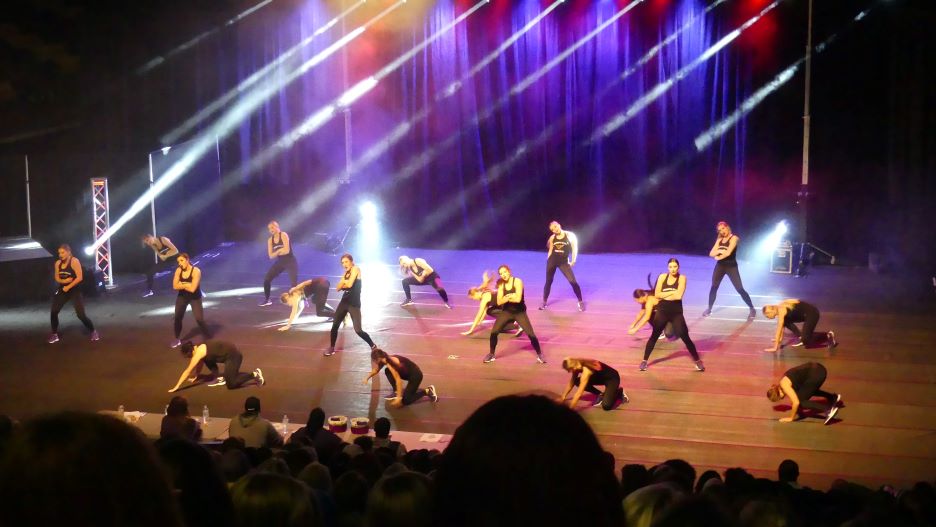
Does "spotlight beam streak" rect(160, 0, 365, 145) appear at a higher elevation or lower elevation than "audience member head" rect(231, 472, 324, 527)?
higher

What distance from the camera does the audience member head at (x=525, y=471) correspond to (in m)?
1.17

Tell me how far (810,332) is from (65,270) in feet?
35.8

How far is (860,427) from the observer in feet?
29.8

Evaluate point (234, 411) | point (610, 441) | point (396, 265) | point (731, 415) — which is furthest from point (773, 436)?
point (396, 265)

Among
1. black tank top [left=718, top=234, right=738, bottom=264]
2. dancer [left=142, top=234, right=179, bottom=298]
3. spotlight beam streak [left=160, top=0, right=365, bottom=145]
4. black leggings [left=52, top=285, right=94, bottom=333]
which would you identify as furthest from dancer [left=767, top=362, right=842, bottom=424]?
spotlight beam streak [left=160, top=0, right=365, bottom=145]

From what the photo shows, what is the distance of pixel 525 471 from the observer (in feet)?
3.88

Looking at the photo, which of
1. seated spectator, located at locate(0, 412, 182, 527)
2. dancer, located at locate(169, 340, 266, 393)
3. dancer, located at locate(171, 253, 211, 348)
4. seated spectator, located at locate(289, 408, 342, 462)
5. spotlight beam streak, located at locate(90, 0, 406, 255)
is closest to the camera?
seated spectator, located at locate(0, 412, 182, 527)

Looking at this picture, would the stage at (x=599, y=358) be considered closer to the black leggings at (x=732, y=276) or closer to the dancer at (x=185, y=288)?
the black leggings at (x=732, y=276)

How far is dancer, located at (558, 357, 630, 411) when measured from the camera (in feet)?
31.0

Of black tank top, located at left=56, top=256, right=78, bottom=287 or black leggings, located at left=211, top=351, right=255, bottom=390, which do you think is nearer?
black leggings, located at left=211, top=351, right=255, bottom=390

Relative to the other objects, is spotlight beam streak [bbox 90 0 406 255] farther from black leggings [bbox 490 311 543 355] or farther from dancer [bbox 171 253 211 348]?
black leggings [bbox 490 311 543 355]

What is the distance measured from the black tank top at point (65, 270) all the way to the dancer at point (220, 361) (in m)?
3.45

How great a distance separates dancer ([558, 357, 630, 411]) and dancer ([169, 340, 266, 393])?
401 centimetres

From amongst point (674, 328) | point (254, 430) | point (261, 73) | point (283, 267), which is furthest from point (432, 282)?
point (261, 73)
